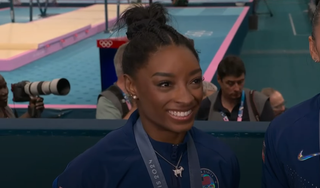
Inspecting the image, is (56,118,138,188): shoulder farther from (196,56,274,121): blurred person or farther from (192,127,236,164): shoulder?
(196,56,274,121): blurred person

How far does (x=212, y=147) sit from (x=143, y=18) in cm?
54

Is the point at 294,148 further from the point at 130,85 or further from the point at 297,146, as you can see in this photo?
the point at 130,85

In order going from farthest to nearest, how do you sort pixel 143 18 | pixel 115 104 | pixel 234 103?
pixel 234 103 < pixel 115 104 < pixel 143 18

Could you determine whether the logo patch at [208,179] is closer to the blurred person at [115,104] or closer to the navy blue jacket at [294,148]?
the navy blue jacket at [294,148]

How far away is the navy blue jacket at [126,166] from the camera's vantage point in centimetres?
141

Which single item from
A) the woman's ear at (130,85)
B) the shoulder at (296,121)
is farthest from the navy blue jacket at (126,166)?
the shoulder at (296,121)

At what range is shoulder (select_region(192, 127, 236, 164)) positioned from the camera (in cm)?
149

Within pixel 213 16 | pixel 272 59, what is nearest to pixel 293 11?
pixel 213 16

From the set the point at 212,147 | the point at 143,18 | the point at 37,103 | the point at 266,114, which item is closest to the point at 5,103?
the point at 37,103

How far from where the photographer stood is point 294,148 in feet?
4.35

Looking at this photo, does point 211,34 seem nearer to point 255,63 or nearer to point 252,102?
point 255,63

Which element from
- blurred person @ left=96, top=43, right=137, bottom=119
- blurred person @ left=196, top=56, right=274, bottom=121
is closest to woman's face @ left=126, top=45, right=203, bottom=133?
blurred person @ left=96, top=43, right=137, bottom=119

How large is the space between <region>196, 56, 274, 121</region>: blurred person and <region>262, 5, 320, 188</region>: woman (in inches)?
56.3

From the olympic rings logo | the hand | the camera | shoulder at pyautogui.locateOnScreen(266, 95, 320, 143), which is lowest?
the olympic rings logo
